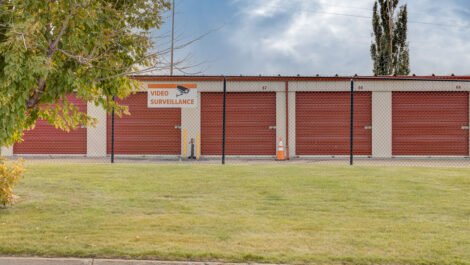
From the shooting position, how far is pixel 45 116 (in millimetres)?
7992

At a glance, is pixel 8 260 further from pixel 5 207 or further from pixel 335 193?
pixel 335 193

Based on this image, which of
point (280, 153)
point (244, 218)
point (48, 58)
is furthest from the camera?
point (280, 153)

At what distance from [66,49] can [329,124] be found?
18.2 m

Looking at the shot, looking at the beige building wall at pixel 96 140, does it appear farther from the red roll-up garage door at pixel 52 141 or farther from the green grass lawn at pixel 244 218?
the green grass lawn at pixel 244 218

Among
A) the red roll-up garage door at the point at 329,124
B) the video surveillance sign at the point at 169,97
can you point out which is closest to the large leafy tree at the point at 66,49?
the video surveillance sign at the point at 169,97

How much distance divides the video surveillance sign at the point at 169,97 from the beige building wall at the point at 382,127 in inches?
334

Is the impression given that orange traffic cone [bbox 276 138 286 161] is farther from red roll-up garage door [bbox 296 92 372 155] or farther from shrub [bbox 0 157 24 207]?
shrub [bbox 0 157 24 207]

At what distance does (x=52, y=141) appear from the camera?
2336 cm

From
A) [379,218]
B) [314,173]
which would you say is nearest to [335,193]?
[379,218]

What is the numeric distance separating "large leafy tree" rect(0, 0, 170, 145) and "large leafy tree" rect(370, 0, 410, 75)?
3098 centimetres

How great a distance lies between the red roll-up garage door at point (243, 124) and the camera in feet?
76.0

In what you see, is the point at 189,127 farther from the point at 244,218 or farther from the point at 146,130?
the point at 244,218

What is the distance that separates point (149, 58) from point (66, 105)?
1.43 m

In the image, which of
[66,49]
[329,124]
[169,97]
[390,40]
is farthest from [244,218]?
[390,40]
